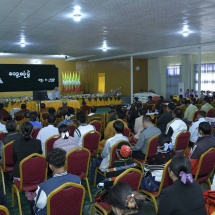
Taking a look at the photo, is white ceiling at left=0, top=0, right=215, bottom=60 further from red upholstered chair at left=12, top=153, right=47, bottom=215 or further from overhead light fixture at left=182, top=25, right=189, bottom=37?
red upholstered chair at left=12, top=153, right=47, bottom=215

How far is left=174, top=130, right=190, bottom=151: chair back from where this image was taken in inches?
195

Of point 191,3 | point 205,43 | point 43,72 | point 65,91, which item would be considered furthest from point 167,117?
point 65,91

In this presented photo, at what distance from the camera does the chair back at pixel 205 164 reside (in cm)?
363

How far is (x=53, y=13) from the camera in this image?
22.0 ft

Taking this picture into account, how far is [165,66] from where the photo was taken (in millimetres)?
21734

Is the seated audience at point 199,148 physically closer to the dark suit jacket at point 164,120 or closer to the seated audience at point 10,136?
the seated audience at point 10,136

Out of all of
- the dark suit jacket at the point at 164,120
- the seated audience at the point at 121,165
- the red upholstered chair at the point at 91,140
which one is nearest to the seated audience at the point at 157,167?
the seated audience at the point at 121,165

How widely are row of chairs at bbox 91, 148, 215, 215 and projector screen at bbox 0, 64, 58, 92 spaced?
40.1 feet

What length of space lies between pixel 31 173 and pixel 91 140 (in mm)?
1885

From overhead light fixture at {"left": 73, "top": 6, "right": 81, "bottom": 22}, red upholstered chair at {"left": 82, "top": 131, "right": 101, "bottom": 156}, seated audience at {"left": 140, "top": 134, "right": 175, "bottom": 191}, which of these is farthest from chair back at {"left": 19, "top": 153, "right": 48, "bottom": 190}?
overhead light fixture at {"left": 73, "top": 6, "right": 81, "bottom": 22}

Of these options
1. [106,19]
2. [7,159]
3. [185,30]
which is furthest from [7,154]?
[185,30]

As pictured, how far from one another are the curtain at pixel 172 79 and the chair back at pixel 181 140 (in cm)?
1581

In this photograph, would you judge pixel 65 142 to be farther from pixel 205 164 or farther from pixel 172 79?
pixel 172 79

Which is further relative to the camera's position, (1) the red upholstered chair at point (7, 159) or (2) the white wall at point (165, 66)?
(2) the white wall at point (165, 66)
